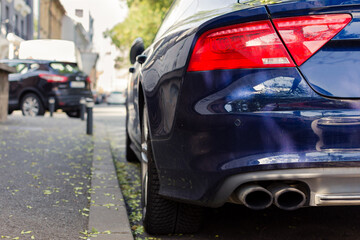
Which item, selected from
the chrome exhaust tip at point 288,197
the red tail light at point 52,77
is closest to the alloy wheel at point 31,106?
the red tail light at point 52,77

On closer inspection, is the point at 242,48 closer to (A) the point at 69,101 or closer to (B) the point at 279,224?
(B) the point at 279,224

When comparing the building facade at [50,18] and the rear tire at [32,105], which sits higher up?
the building facade at [50,18]

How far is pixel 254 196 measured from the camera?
2879 millimetres

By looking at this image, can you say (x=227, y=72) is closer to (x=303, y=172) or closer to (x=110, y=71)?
(x=303, y=172)

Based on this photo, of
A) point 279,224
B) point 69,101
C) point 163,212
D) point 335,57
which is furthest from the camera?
point 69,101

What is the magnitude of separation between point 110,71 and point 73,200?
107170 mm

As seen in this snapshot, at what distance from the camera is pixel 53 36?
5538 centimetres

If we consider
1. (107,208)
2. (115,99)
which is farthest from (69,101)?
(115,99)

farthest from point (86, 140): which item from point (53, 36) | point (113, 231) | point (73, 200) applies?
point (53, 36)

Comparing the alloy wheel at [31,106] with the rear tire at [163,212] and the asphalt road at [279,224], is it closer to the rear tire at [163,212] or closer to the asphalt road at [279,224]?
the asphalt road at [279,224]

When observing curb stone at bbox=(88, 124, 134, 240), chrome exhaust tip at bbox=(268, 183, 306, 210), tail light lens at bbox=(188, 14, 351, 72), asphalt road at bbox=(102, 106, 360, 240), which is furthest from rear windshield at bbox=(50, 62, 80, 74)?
chrome exhaust tip at bbox=(268, 183, 306, 210)

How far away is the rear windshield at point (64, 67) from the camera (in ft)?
52.0

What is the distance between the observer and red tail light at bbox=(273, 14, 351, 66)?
2.66 m

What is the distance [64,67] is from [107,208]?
12350mm
